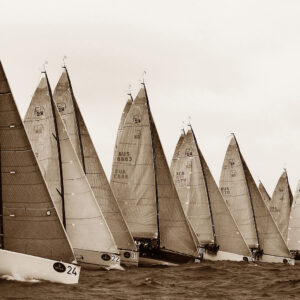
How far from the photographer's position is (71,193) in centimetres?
3334

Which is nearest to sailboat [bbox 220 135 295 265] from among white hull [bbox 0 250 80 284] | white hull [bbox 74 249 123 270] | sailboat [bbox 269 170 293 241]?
sailboat [bbox 269 170 293 241]

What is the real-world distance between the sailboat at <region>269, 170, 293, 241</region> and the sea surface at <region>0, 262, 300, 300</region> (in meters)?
34.1

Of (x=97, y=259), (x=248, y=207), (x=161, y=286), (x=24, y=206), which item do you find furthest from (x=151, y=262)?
(x=248, y=207)

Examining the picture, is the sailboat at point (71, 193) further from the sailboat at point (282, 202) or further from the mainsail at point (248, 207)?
the sailboat at point (282, 202)

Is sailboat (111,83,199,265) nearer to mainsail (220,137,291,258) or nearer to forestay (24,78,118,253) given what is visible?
forestay (24,78,118,253)

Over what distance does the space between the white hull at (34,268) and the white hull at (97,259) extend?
7.77 meters

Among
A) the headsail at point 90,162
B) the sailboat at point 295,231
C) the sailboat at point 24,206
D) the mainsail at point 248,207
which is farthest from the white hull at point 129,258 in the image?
the sailboat at point 295,231

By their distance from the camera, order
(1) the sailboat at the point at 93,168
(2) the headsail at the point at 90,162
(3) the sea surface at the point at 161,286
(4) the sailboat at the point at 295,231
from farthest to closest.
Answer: (4) the sailboat at the point at 295,231 < (2) the headsail at the point at 90,162 < (1) the sailboat at the point at 93,168 < (3) the sea surface at the point at 161,286

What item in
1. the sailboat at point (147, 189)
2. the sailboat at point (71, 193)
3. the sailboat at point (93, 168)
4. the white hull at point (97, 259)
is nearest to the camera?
the white hull at point (97, 259)

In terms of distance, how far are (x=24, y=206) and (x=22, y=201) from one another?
0.18m

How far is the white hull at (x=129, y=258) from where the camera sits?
35.6 metres

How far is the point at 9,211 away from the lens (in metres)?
24.8

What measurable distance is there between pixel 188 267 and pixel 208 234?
13.1 m

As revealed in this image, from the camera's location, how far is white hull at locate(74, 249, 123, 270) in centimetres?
3241
